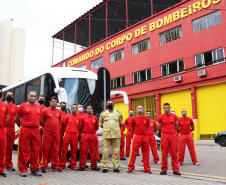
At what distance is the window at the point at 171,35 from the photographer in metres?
21.5

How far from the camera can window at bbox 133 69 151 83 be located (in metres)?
23.6

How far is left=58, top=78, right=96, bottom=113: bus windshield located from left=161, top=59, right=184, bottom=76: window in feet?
41.0

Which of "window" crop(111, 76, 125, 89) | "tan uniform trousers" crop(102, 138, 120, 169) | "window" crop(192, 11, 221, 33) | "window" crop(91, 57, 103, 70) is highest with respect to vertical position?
"window" crop(192, 11, 221, 33)

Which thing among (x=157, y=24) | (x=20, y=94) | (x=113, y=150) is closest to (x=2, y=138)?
(x=113, y=150)

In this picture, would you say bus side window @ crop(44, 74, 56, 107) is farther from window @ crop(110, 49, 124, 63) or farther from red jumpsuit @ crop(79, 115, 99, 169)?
window @ crop(110, 49, 124, 63)

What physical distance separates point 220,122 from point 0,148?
1648 centimetres

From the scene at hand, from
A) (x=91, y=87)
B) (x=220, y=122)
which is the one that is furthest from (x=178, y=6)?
(x=91, y=87)

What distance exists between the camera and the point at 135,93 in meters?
24.8

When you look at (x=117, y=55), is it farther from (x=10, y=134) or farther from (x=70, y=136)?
(x=10, y=134)

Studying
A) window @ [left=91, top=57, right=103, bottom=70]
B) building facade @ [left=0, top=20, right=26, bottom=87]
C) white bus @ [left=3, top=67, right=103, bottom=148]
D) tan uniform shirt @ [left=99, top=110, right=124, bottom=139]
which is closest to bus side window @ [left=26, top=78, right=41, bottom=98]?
white bus @ [left=3, top=67, right=103, bottom=148]

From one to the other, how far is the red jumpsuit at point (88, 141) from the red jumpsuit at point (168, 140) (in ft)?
6.43

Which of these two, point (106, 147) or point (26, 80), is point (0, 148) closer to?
point (106, 147)

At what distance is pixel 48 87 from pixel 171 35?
15.0m

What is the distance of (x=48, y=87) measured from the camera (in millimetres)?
10297
